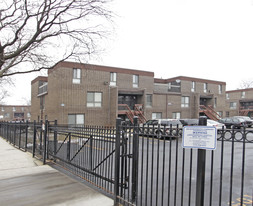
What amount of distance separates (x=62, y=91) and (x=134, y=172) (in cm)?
2026

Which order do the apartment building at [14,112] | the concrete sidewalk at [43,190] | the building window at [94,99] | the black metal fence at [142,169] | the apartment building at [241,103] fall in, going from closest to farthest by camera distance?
the black metal fence at [142,169] < the concrete sidewalk at [43,190] < the building window at [94,99] < the apartment building at [241,103] < the apartment building at [14,112]

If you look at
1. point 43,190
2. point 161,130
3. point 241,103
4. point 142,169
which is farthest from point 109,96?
point 241,103

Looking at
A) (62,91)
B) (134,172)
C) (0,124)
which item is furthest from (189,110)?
(134,172)

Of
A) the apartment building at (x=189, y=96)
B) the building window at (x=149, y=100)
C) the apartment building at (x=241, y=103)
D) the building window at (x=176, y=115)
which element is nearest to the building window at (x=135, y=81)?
the building window at (x=149, y=100)

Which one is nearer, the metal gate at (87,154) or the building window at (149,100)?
the metal gate at (87,154)

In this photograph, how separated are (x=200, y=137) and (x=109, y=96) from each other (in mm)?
23377

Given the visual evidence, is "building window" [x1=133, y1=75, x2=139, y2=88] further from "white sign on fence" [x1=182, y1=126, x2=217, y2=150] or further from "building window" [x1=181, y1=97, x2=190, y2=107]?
"white sign on fence" [x1=182, y1=126, x2=217, y2=150]

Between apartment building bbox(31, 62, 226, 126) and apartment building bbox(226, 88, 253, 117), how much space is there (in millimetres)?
13704

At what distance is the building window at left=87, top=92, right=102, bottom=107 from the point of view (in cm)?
2464

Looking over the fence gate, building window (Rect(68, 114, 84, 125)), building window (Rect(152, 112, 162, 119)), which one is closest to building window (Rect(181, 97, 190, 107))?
building window (Rect(152, 112, 162, 119))

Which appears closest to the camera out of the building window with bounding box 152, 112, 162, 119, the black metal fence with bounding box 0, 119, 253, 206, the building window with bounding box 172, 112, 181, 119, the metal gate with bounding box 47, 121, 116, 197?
the black metal fence with bounding box 0, 119, 253, 206

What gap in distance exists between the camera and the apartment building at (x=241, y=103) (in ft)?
148

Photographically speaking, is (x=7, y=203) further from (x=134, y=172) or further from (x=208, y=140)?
(x=208, y=140)

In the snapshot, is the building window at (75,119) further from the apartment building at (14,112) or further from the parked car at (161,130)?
the apartment building at (14,112)
